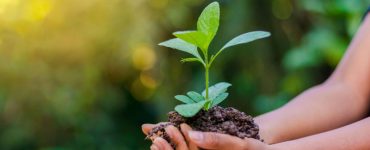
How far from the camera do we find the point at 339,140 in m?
0.85

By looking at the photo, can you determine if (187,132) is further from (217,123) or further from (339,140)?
(339,140)

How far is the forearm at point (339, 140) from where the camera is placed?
805mm

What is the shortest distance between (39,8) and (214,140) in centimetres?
119

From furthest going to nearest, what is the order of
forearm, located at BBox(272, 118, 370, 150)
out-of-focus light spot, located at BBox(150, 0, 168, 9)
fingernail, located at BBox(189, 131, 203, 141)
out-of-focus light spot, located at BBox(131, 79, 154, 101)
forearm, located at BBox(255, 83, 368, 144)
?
out-of-focus light spot, located at BBox(131, 79, 154, 101) < out-of-focus light spot, located at BBox(150, 0, 168, 9) < forearm, located at BBox(255, 83, 368, 144) < forearm, located at BBox(272, 118, 370, 150) < fingernail, located at BBox(189, 131, 203, 141)

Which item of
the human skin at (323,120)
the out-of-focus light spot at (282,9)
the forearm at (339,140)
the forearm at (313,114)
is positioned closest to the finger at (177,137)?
the human skin at (323,120)

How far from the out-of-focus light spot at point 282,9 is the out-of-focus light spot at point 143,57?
0.33m

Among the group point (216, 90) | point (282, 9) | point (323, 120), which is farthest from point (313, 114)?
point (282, 9)

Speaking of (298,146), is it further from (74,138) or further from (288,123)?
(74,138)

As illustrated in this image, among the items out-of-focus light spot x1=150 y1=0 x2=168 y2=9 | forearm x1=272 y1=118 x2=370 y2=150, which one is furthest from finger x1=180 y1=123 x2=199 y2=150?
out-of-focus light spot x1=150 y1=0 x2=168 y2=9

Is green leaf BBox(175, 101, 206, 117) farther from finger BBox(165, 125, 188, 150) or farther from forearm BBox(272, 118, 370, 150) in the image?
forearm BBox(272, 118, 370, 150)

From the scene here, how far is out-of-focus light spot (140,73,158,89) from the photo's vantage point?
1.90 meters

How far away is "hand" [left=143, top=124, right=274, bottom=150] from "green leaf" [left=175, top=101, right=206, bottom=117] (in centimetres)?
2

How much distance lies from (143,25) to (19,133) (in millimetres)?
449

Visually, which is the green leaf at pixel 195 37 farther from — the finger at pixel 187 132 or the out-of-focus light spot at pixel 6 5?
the out-of-focus light spot at pixel 6 5
